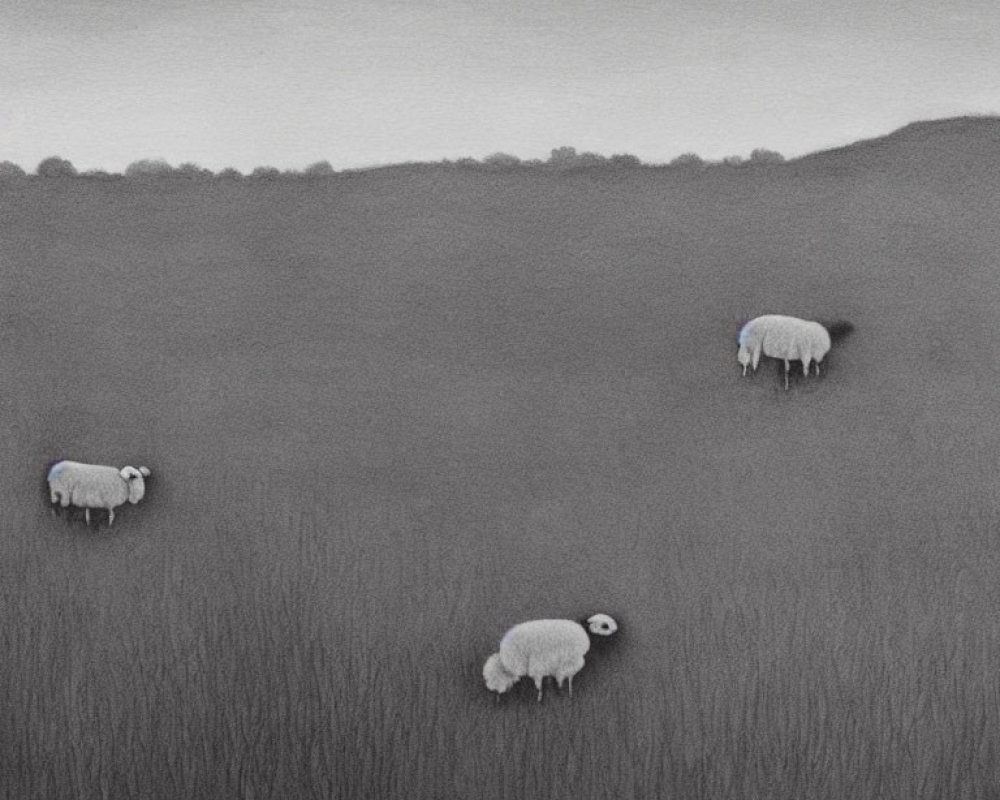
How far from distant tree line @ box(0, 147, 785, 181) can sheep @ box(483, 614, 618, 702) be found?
894 millimetres

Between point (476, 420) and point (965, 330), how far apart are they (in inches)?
38.9

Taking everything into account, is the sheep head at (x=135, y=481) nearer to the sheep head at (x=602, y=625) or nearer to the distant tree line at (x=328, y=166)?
the distant tree line at (x=328, y=166)

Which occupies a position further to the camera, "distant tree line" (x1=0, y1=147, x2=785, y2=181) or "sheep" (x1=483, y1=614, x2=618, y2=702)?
"distant tree line" (x1=0, y1=147, x2=785, y2=181)

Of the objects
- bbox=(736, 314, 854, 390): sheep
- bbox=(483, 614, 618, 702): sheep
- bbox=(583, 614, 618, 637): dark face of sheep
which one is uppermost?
bbox=(736, 314, 854, 390): sheep

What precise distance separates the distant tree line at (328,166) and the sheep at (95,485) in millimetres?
582

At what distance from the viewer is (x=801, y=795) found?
1.97 metres

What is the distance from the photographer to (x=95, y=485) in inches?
80.2

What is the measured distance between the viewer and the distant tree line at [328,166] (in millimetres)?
2055

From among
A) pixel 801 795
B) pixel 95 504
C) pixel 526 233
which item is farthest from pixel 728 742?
pixel 95 504

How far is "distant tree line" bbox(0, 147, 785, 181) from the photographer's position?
80.9 inches

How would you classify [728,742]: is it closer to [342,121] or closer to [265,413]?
[265,413]

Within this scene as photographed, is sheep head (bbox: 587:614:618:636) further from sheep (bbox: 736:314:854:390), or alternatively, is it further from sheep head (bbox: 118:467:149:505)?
sheep head (bbox: 118:467:149:505)

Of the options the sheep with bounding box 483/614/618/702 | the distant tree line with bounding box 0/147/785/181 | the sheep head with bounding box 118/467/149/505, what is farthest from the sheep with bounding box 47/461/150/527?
the sheep with bounding box 483/614/618/702

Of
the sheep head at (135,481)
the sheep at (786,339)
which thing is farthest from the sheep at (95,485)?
the sheep at (786,339)
